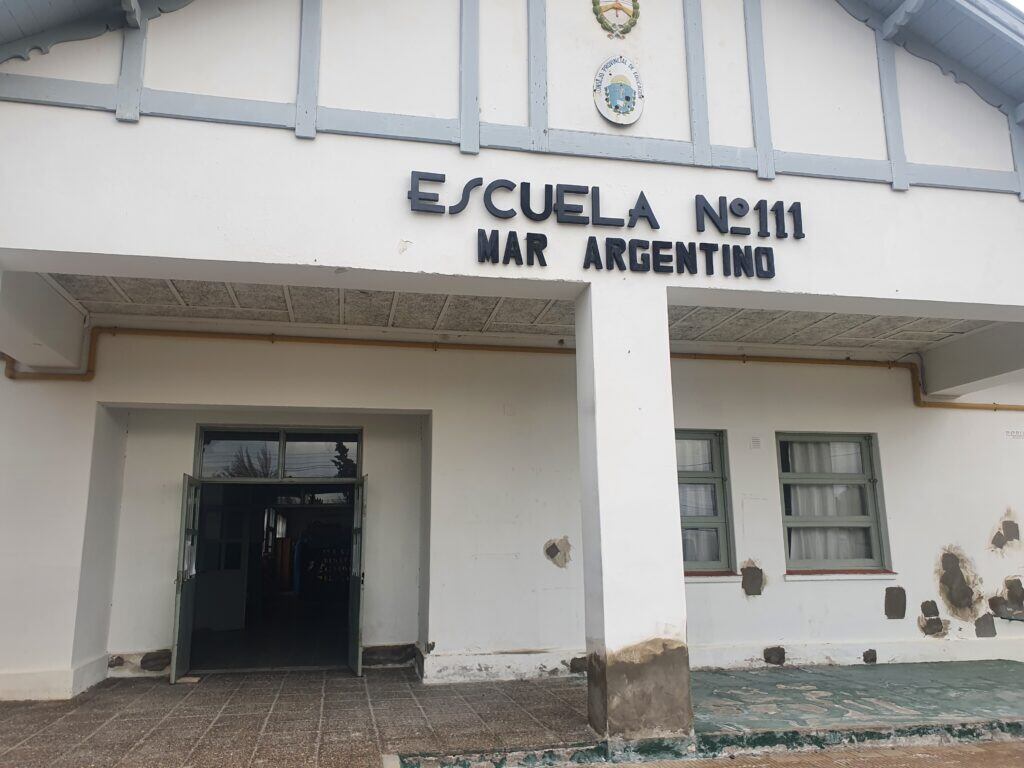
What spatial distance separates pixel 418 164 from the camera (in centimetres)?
507

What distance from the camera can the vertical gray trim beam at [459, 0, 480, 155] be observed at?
5.16 m

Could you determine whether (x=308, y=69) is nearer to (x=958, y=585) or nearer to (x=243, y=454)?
(x=243, y=454)

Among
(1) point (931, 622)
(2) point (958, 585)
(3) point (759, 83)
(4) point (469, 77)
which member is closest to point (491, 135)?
(4) point (469, 77)

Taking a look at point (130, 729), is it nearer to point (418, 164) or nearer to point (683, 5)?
point (418, 164)

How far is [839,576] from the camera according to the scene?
303 inches

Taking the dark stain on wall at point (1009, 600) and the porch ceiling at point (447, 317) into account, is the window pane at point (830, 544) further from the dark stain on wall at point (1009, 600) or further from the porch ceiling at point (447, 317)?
the porch ceiling at point (447, 317)

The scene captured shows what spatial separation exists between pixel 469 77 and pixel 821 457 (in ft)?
18.7

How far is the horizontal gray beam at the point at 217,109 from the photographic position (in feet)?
15.6

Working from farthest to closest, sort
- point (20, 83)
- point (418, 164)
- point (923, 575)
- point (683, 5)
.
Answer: point (923, 575)
point (683, 5)
point (418, 164)
point (20, 83)

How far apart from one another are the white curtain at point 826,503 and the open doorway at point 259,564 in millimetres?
4709

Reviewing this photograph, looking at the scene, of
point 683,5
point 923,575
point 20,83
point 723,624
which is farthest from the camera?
point 923,575

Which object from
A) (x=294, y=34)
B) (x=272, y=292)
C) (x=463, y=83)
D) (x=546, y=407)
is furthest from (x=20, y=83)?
(x=546, y=407)

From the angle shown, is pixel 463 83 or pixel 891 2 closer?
pixel 463 83

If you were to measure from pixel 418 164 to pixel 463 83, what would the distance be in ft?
2.36
